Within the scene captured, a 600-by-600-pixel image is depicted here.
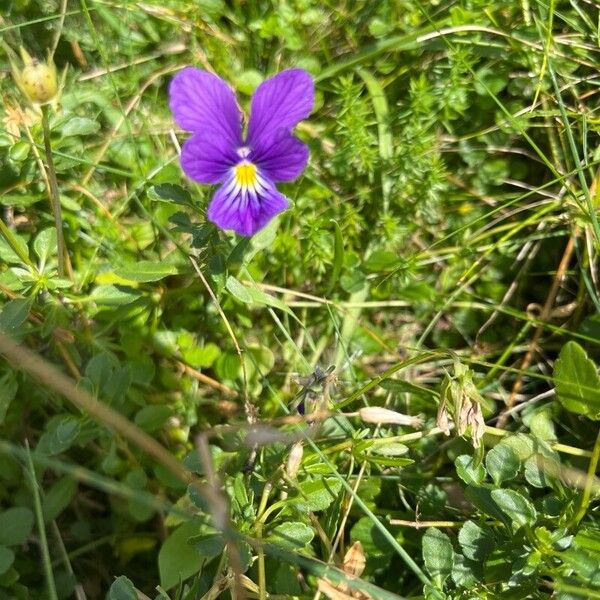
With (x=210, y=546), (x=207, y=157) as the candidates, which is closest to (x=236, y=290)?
(x=207, y=157)

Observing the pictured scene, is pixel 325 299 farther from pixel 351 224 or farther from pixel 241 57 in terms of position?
pixel 241 57

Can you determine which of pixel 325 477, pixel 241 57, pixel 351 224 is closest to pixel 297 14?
pixel 241 57

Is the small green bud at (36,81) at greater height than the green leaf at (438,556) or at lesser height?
greater

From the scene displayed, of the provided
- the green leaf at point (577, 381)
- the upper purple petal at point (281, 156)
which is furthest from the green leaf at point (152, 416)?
the green leaf at point (577, 381)

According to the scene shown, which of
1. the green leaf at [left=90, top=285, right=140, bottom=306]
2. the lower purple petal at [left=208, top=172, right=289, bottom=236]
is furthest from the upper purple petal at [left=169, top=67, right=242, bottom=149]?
the green leaf at [left=90, top=285, right=140, bottom=306]

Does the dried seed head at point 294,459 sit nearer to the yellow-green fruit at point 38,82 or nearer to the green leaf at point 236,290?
the green leaf at point 236,290

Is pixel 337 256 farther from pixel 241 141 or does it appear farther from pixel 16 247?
pixel 16 247

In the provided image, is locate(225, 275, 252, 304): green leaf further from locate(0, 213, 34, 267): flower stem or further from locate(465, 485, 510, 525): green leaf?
locate(465, 485, 510, 525): green leaf
